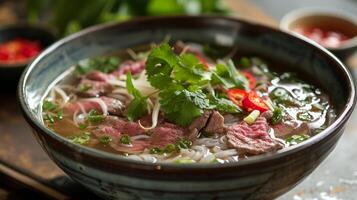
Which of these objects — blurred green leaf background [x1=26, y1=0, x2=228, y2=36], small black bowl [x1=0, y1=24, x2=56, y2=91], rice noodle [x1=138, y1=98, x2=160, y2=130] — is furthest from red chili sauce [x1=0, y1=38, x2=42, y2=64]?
rice noodle [x1=138, y1=98, x2=160, y2=130]

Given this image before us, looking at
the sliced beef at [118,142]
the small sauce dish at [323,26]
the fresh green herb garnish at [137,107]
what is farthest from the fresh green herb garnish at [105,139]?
the small sauce dish at [323,26]

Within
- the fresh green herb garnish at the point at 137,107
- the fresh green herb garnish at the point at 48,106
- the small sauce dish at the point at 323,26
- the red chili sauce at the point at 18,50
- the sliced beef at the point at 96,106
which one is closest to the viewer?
the fresh green herb garnish at the point at 137,107

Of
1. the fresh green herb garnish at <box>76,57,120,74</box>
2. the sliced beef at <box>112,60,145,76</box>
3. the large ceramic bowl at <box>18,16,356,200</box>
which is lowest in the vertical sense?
the large ceramic bowl at <box>18,16,356,200</box>

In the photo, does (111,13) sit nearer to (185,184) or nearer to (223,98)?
(223,98)

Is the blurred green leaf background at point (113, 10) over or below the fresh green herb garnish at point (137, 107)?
over

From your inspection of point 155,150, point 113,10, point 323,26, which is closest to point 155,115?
point 155,150

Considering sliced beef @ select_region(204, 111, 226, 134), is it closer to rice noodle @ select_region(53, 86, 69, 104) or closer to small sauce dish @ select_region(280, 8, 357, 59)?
rice noodle @ select_region(53, 86, 69, 104)

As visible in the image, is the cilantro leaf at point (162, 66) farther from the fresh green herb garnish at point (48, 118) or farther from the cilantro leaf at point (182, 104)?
the fresh green herb garnish at point (48, 118)
